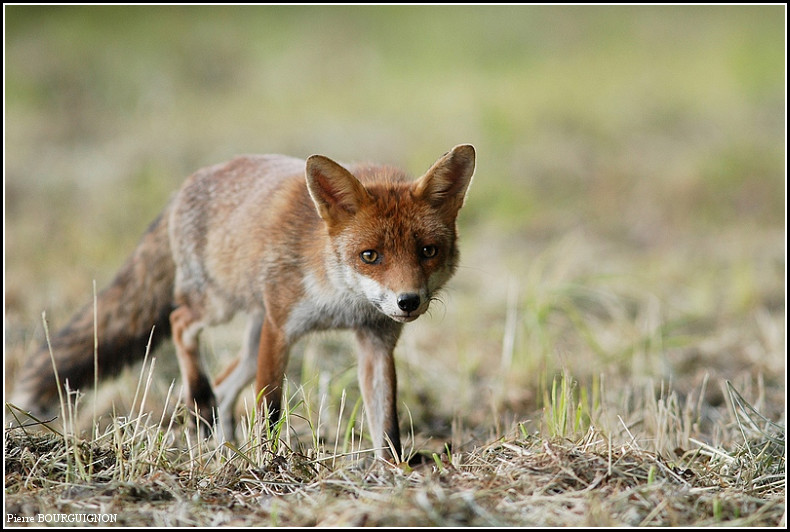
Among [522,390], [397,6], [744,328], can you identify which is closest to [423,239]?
[522,390]

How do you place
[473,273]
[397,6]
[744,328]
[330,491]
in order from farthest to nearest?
A: 1. [397,6]
2. [473,273]
3. [744,328]
4. [330,491]

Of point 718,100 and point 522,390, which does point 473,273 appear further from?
point 718,100

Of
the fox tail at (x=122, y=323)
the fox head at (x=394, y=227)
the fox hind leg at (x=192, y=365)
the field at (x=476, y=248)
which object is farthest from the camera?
the fox tail at (x=122, y=323)

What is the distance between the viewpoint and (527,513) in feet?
11.8

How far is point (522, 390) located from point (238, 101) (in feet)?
38.1

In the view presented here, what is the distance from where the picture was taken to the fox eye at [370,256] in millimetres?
4516

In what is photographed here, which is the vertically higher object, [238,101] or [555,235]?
[238,101]

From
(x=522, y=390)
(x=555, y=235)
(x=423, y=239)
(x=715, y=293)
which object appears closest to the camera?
(x=423, y=239)

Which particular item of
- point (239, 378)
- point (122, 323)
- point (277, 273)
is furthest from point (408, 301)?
point (122, 323)

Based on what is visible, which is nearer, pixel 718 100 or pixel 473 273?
pixel 473 273

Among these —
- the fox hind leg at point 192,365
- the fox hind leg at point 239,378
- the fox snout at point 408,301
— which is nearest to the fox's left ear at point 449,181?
the fox snout at point 408,301

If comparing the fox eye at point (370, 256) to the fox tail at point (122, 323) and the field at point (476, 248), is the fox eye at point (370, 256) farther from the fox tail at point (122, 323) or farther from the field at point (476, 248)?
the fox tail at point (122, 323)

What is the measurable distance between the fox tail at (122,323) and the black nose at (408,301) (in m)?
2.59

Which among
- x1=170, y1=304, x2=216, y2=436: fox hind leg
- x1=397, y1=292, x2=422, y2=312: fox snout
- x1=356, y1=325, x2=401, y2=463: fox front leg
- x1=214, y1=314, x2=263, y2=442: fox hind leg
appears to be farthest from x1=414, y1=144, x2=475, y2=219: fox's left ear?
x1=170, y1=304, x2=216, y2=436: fox hind leg
